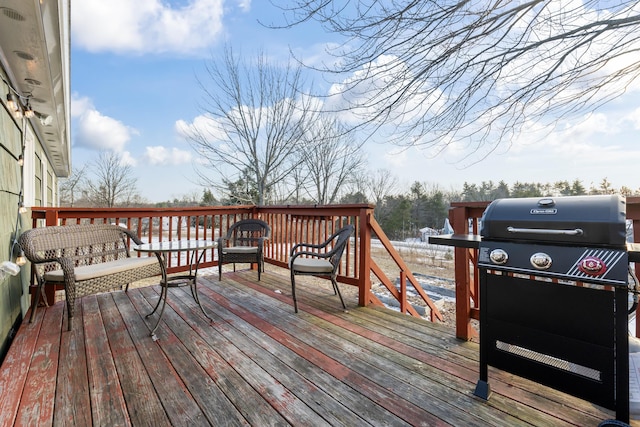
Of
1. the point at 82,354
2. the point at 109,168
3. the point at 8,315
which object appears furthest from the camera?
the point at 109,168

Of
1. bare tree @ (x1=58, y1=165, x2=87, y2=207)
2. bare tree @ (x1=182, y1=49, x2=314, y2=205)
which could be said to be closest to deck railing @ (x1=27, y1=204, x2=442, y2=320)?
bare tree @ (x1=182, y1=49, x2=314, y2=205)

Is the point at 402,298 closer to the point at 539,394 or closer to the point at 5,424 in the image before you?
the point at 539,394

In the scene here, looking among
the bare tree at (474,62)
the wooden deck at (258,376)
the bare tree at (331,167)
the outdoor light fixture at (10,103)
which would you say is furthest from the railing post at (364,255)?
the bare tree at (331,167)

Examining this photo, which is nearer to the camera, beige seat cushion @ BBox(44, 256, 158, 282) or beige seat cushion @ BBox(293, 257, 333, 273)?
beige seat cushion @ BBox(44, 256, 158, 282)

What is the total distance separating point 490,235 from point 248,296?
2689mm

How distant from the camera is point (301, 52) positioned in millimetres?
4359

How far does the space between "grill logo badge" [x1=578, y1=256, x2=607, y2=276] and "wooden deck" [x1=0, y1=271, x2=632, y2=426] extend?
747mm

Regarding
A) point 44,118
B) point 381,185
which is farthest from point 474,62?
point 381,185

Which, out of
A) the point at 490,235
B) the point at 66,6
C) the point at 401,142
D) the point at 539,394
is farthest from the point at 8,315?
the point at 401,142

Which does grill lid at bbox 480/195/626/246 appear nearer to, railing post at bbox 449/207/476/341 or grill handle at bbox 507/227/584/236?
grill handle at bbox 507/227/584/236

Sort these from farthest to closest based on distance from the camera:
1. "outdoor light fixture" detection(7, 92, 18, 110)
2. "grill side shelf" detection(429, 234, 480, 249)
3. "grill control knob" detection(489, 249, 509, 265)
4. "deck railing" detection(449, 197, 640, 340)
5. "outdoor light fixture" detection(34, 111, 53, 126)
Answer: 1. "outdoor light fixture" detection(34, 111, 53, 126)
2. "outdoor light fixture" detection(7, 92, 18, 110)
3. "deck railing" detection(449, 197, 640, 340)
4. "grill side shelf" detection(429, 234, 480, 249)
5. "grill control knob" detection(489, 249, 509, 265)

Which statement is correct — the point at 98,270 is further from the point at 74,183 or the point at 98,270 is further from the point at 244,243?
the point at 74,183

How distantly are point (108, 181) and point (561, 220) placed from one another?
59.9ft

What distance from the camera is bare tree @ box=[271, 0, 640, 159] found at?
2.98m
